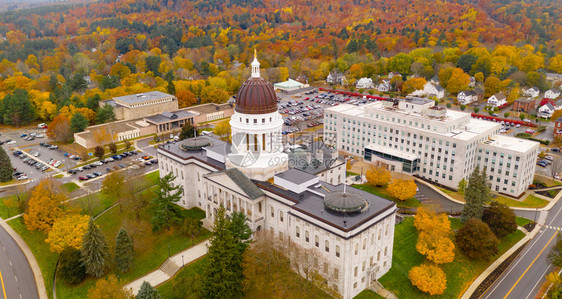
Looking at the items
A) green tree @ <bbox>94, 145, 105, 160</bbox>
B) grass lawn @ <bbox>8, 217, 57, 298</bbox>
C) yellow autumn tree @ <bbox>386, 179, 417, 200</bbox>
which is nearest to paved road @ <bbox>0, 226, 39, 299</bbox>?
grass lawn @ <bbox>8, 217, 57, 298</bbox>

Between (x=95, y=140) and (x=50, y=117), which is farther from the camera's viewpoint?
(x=50, y=117)

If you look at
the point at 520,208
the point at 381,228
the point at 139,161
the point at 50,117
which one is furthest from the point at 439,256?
the point at 50,117

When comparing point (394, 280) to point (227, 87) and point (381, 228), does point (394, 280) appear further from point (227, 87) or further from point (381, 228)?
point (227, 87)

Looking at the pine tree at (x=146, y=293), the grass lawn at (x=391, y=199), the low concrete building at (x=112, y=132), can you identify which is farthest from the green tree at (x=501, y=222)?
the low concrete building at (x=112, y=132)

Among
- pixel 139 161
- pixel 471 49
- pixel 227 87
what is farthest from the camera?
pixel 471 49

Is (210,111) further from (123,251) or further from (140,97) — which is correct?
(123,251)

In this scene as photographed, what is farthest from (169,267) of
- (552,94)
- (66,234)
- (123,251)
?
(552,94)
